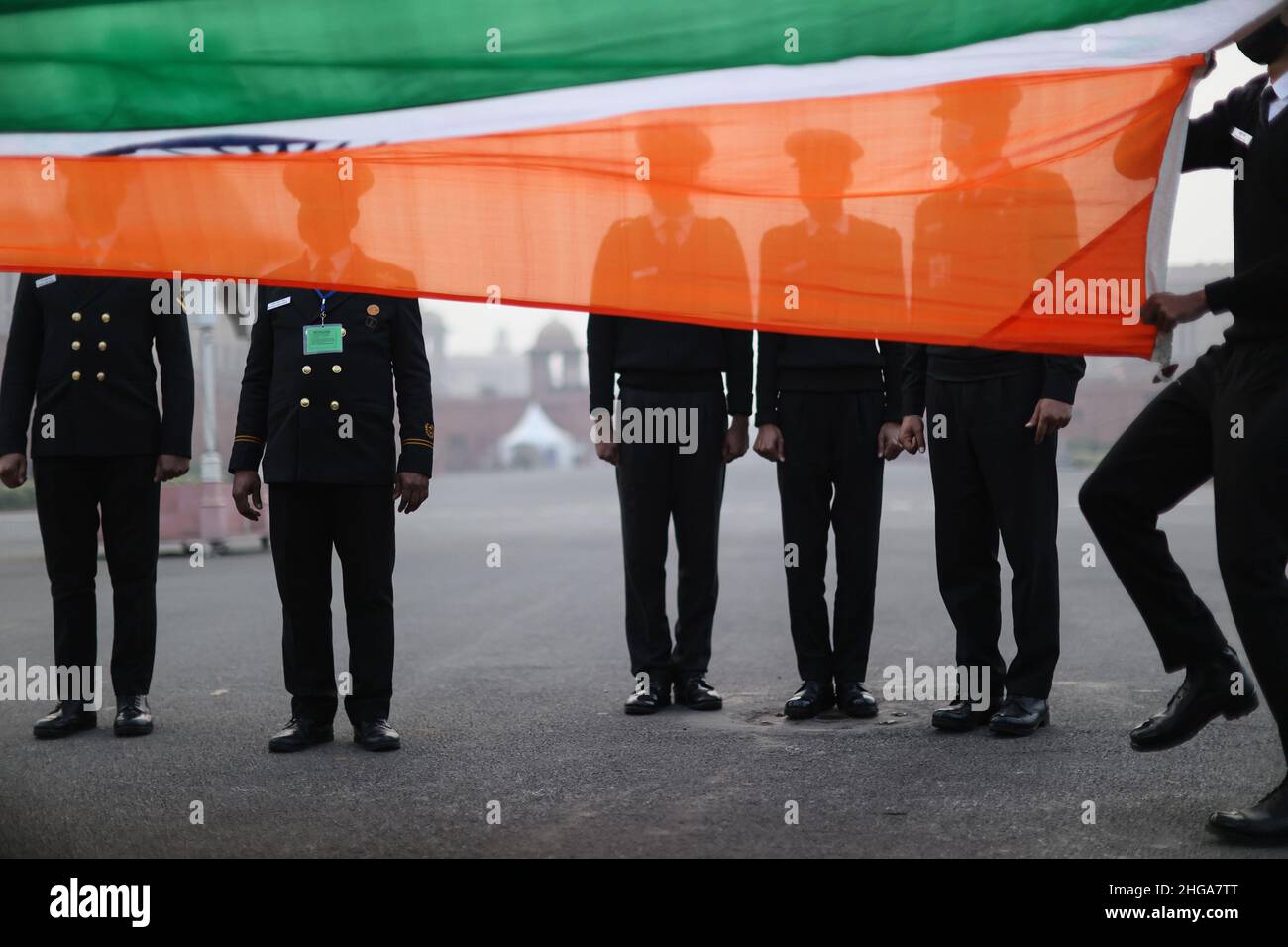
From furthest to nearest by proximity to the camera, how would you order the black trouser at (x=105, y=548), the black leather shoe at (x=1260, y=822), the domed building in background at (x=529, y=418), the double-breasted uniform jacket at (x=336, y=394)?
1. the domed building in background at (x=529, y=418)
2. the black trouser at (x=105, y=548)
3. the double-breasted uniform jacket at (x=336, y=394)
4. the black leather shoe at (x=1260, y=822)

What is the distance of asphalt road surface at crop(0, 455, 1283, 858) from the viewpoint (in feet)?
12.6

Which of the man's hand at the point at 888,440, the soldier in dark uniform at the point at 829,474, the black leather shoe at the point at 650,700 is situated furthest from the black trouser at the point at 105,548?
the man's hand at the point at 888,440

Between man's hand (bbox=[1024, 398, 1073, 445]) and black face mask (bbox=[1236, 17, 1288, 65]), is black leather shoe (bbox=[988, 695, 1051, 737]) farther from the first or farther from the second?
black face mask (bbox=[1236, 17, 1288, 65])

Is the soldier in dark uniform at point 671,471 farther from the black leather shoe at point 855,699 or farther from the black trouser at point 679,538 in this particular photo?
the black leather shoe at point 855,699

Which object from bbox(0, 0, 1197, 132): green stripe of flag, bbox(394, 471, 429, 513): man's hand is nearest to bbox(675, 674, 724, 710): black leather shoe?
bbox(394, 471, 429, 513): man's hand

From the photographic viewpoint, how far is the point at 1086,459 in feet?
159

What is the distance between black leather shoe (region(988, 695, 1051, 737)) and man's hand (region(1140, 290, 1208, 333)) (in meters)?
1.82

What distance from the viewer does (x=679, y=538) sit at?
243 inches

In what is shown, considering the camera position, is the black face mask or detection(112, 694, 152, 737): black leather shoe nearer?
the black face mask

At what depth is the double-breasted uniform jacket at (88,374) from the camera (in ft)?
18.4

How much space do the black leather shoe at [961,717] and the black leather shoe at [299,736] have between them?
2.45m

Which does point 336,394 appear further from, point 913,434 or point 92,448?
point 913,434

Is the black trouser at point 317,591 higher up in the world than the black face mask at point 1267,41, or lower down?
lower down

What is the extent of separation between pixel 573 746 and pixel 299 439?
1623 millimetres
